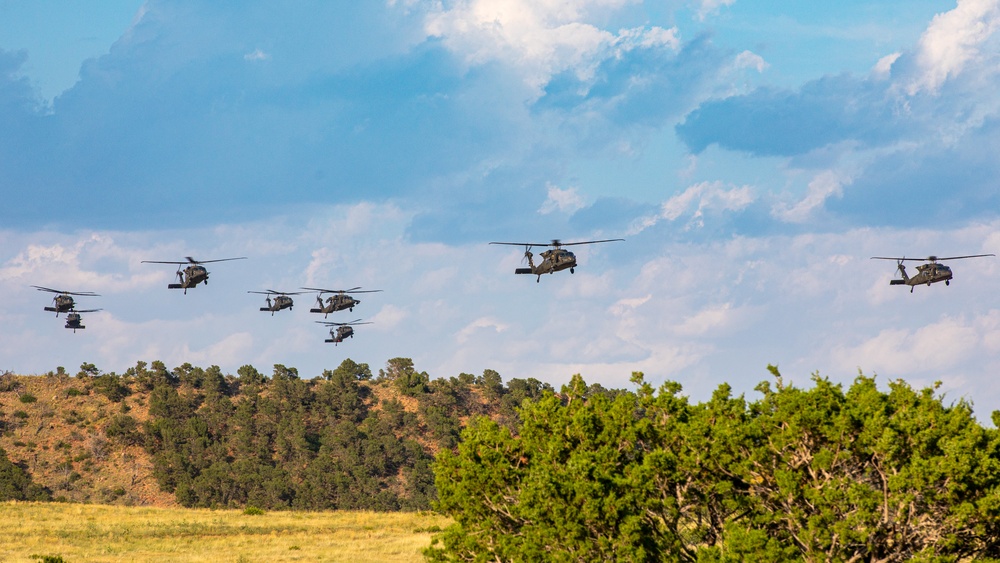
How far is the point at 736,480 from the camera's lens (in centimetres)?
3175

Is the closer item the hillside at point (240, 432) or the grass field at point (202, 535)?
the grass field at point (202, 535)

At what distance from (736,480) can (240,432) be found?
88547 mm

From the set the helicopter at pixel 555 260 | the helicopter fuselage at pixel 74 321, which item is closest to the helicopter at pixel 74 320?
the helicopter fuselage at pixel 74 321

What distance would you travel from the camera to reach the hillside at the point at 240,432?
342ft

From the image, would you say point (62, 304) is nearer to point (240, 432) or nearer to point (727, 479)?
point (240, 432)

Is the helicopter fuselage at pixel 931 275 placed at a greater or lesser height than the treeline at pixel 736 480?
greater

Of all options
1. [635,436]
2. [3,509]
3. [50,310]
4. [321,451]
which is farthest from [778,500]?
[321,451]

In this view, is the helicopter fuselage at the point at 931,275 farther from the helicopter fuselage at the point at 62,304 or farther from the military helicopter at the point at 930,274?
the helicopter fuselage at the point at 62,304

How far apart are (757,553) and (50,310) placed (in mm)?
69749

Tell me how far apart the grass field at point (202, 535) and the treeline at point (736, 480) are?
56.6 ft

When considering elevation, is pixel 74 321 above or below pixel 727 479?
above

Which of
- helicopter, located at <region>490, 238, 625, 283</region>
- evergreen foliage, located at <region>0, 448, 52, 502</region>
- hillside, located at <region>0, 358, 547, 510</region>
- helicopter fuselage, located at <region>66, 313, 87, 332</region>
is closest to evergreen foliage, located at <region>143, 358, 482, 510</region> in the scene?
hillside, located at <region>0, 358, 547, 510</region>

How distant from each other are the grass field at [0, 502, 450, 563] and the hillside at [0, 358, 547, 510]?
2963cm

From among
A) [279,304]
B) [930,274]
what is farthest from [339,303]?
[930,274]
